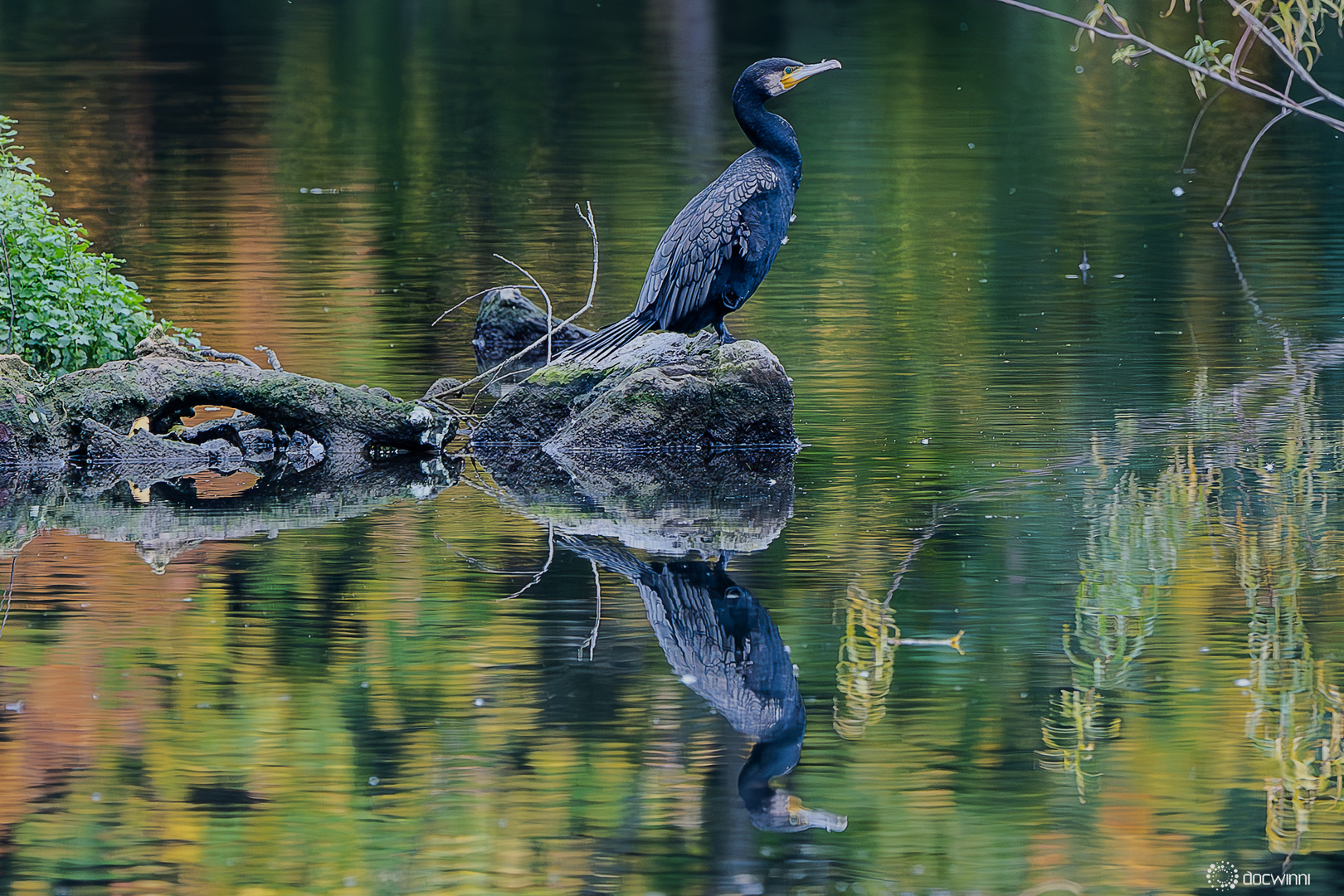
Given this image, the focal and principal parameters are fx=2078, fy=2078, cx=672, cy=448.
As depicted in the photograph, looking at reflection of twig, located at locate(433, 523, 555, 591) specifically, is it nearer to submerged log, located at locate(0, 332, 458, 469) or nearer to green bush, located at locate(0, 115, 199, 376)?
submerged log, located at locate(0, 332, 458, 469)

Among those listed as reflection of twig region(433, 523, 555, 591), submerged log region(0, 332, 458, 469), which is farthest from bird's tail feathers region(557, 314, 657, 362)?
reflection of twig region(433, 523, 555, 591)

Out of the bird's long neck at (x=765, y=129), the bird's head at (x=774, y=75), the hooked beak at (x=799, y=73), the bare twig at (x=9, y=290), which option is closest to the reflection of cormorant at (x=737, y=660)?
the bird's long neck at (x=765, y=129)

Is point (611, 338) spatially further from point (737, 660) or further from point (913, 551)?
point (737, 660)

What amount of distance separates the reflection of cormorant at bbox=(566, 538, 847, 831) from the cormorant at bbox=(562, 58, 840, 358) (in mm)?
2814

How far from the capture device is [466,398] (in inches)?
493

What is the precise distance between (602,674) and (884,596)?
1372 millimetres

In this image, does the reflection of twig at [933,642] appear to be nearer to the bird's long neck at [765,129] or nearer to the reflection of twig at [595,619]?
the reflection of twig at [595,619]

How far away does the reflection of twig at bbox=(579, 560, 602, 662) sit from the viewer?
7.22 m

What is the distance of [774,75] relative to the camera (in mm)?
11531

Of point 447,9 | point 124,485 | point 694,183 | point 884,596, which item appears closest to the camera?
point 884,596

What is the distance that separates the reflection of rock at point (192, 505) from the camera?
30.2ft

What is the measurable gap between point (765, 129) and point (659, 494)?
2512 mm

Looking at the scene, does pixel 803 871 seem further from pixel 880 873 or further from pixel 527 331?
pixel 527 331

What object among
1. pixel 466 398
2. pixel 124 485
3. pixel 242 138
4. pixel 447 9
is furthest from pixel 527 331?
pixel 447 9
